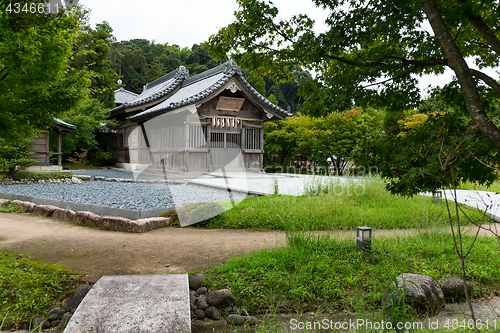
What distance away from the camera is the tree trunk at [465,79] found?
247 cm

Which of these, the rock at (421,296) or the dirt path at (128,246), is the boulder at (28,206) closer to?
the dirt path at (128,246)

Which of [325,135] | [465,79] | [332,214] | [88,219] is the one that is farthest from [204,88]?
[465,79]

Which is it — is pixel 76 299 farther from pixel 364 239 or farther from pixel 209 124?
pixel 209 124

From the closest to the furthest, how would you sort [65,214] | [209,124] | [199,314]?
[199,314], [65,214], [209,124]

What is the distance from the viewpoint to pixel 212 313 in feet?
9.38

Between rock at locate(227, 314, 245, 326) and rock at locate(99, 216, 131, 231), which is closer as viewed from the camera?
rock at locate(227, 314, 245, 326)

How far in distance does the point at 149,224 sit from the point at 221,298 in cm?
308

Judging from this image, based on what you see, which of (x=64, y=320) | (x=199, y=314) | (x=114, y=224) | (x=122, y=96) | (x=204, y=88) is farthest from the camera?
(x=122, y=96)

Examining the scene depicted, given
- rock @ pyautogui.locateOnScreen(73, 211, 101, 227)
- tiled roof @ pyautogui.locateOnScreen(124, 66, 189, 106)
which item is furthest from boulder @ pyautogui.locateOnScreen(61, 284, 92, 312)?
tiled roof @ pyautogui.locateOnScreen(124, 66, 189, 106)

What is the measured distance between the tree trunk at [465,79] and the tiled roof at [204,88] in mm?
11265

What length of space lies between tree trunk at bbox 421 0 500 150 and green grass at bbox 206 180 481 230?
9.83ft

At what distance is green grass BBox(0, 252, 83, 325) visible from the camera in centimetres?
277

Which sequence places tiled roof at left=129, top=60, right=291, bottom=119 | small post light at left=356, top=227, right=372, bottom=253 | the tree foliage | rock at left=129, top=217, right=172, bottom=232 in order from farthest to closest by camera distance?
the tree foliage
tiled roof at left=129, top=60, right=291, bottom=119
rock at left=129, top=217, right=172, bottom=232
small post light at left=356, top=227, right=372, bottom=253

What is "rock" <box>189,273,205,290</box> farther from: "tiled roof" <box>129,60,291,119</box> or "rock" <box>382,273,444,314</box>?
"tiled roof" <box>129,60,291,119</box>
